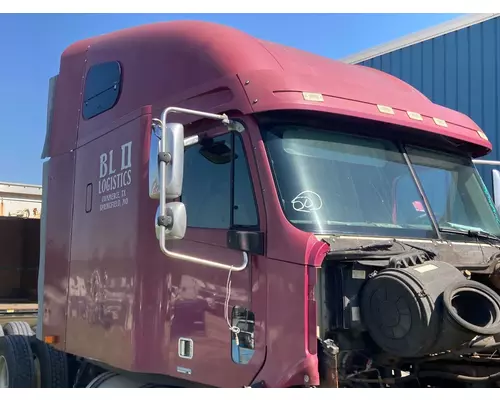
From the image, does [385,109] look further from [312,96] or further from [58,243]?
[58,243]

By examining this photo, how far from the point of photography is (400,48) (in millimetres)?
9711

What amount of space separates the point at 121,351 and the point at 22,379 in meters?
1.65

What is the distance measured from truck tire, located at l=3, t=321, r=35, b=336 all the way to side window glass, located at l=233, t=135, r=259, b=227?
3196mm

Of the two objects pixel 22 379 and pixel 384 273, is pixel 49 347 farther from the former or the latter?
pixel 384 273

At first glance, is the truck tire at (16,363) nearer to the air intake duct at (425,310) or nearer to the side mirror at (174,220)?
the side mirror at (174,220)

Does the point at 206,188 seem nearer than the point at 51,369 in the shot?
Yes

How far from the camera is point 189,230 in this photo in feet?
11.6

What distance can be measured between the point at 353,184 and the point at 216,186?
30.8 inches

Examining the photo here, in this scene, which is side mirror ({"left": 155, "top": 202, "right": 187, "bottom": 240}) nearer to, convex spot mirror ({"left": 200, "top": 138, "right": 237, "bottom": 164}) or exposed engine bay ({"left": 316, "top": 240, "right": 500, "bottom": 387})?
convex spot mirror ({"left": 200, "top": 138, "right": 237, "bottom": 164})

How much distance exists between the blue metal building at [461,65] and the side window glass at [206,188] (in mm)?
5359

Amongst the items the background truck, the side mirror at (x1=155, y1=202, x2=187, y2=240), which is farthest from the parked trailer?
the background truck

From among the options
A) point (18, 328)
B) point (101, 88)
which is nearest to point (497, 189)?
point (101, 88)

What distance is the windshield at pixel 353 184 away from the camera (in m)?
3.14

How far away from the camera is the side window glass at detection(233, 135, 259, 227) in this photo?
3213mm
